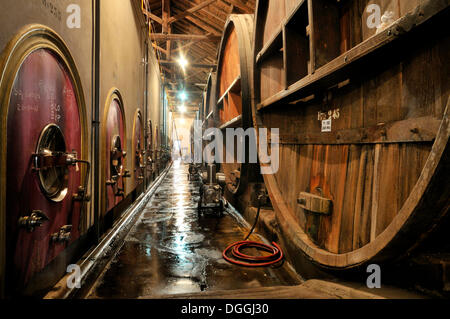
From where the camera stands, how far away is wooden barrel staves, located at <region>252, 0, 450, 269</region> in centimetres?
94

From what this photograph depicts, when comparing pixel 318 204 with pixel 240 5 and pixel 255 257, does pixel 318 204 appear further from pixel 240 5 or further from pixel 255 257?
pixel 240 5

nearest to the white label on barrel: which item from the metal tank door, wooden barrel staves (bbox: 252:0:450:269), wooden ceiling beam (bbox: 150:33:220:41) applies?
wooden barrel staves (bbox: 252:0:450:269)

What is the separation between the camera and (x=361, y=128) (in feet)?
4.61

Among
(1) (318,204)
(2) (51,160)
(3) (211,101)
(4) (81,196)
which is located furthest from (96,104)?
(3) (211,101)

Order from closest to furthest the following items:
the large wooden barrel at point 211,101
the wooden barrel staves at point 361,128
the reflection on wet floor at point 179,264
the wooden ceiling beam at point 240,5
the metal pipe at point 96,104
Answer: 1. the wooden barrel staves at point 361,128
2. the reflection on wet floor at point 179,264
3. the metal pipe at point 96,104
4. the large wooden barrel at point 211,101
5. the wooden ceiling beam at point 240,5

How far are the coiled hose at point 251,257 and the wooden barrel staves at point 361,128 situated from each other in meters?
0.58

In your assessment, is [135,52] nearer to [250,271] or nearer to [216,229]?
[216,229]

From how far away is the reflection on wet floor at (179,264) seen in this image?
6.84 feet

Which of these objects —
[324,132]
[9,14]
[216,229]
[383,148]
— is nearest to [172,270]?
[216,229]

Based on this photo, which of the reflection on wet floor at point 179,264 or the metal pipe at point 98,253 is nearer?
the metal pipe at point 98,253

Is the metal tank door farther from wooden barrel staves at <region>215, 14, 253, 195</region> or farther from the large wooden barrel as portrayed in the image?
the large wooden barrel

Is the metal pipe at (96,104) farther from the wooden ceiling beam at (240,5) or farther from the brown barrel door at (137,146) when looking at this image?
the wooden ceiling beam at (240,5)

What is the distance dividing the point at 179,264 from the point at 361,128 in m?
1.99

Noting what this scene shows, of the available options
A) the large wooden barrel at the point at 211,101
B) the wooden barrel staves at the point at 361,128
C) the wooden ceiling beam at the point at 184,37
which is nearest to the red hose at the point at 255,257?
the wooden barrel staves at the point at 361,128
